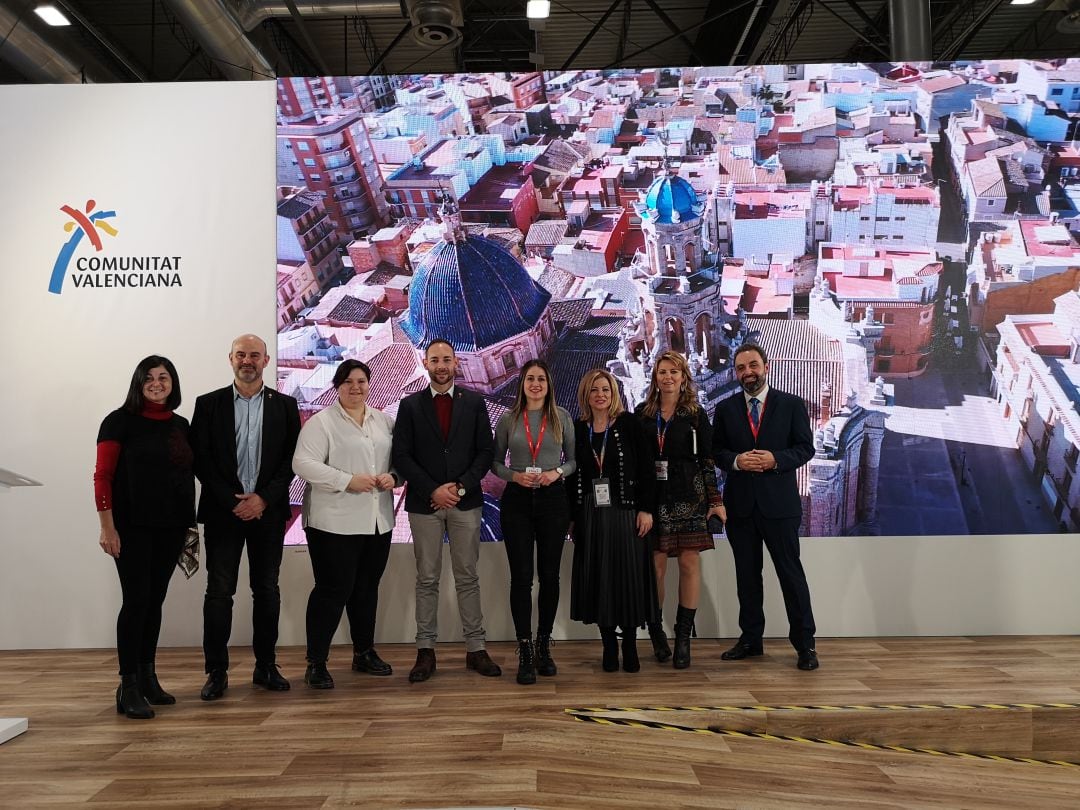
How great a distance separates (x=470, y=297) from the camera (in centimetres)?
501

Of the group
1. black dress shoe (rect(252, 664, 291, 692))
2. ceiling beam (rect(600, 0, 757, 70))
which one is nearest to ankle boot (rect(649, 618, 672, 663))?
black dress shoe (rect(252, 664, 291, 692))

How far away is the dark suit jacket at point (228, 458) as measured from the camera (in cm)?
362

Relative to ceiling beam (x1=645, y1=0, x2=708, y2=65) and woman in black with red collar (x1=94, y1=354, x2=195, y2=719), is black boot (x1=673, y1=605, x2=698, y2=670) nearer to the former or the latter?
woman in black with red collar (x1=94, y1=354, x2=195, y2=719)

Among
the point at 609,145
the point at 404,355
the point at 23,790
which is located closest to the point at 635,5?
the point at 609,145

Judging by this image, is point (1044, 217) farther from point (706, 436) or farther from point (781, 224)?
point (706, 436)

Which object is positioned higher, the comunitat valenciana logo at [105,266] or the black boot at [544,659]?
the comunitat valenciana logo at [105,266]

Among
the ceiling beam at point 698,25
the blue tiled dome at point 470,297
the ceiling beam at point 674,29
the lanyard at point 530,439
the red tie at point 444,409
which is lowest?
the lanyard at point 530,439

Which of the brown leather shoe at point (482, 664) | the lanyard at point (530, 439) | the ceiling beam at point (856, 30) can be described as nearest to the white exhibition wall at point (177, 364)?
the brown leather shoe at point (482, 664)

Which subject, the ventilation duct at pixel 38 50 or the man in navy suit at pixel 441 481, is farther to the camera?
the ventilation duct at pixel 38 50

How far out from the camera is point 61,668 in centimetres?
429

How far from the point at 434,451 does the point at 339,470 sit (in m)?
0.44

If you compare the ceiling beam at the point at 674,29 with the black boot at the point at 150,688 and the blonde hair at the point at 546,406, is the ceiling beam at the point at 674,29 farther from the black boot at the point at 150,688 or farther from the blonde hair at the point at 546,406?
the black boot at the point at 150,688

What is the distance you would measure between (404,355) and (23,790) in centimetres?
294

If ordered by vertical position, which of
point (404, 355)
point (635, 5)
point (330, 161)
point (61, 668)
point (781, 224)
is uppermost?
point (635, 5)
